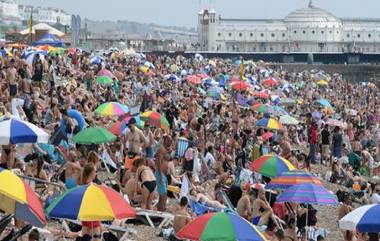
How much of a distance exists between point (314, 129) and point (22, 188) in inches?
537

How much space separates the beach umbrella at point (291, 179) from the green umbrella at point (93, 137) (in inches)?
99.2

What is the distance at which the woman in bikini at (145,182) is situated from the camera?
1108 cm

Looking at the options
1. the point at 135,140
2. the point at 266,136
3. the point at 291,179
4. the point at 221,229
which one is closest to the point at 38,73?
the point at 266,136

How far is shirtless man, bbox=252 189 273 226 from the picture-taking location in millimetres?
10781

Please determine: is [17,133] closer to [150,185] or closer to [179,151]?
[150,185]

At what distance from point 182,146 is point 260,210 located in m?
4.60

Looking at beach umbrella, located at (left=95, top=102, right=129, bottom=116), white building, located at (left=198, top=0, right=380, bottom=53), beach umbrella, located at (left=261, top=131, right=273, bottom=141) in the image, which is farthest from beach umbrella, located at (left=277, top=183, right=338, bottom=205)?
white building, located at (left=198, top=0, right=380, bottom=53)

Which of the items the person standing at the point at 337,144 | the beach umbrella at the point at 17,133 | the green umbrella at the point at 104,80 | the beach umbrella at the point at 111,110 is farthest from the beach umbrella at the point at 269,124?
the beach umbrella at the point at 17,133

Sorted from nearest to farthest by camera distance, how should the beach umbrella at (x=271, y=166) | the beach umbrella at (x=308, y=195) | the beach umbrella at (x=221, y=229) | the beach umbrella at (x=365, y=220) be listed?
the beach umbrella at (x=221, y=229)
the beach umbrella at (x=365, y=220)
the beach umbrella at (x=308, y=195)
the beach umbrella at (x=271, y=166)

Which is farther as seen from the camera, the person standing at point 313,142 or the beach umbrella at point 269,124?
the person standing at point 313,142

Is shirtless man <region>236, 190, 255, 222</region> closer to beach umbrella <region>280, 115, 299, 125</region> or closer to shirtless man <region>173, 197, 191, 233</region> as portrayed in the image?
shirtless man <region>173, 197, 191, 233</region>

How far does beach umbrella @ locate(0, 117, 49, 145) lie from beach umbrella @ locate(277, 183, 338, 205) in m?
2.81

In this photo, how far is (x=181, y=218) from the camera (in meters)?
9.86

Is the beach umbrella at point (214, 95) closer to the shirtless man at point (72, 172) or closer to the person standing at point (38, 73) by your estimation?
the person standing at point (38, 73)
